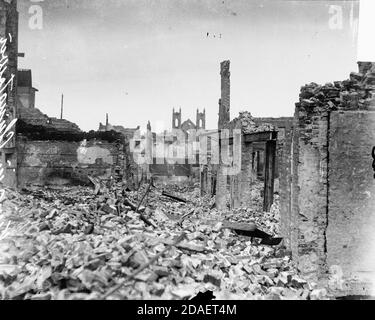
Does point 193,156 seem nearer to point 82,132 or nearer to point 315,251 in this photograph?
point 82,132

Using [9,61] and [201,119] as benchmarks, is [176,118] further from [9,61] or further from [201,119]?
[9,61]

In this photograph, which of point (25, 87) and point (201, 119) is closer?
point (25, 87)

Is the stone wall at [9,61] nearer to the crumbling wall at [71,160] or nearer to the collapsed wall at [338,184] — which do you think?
the crumbling wall at [71,160]

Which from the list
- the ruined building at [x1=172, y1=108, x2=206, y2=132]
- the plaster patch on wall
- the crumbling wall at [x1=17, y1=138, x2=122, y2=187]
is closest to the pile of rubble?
the crumbling wall at [x1=17, y1=138, x2=122, y2=187]

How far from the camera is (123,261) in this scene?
537cm

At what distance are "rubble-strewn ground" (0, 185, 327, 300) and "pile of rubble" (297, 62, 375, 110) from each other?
3.31 metres

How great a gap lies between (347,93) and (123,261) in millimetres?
5191

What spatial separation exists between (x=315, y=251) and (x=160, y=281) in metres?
3.38

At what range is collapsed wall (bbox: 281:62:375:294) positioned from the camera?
670 cm

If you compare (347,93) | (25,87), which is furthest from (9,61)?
(25,87)

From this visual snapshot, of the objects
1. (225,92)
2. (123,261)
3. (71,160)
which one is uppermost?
(225,92)

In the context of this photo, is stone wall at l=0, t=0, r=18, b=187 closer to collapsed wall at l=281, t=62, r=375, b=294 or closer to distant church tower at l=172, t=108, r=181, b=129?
collapsed wall at l=281, t=62, r=375, b=294

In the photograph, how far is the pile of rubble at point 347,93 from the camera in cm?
670
